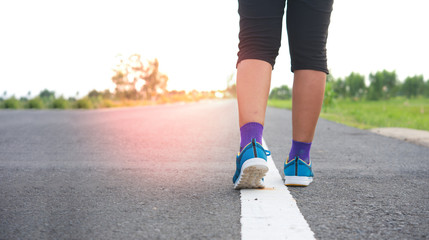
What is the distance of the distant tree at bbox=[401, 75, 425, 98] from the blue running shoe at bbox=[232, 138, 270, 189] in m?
92.5

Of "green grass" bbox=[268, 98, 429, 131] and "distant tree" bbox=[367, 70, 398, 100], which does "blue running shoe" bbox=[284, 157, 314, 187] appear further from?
"distant tree" bbox=[367, 70, 398, 100]

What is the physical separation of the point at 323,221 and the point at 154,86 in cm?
4599

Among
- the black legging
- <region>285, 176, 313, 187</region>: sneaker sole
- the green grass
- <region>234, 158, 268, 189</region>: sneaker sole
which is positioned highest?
the black legging

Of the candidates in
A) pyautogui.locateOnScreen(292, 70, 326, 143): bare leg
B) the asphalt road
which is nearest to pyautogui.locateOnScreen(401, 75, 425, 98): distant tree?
the asphalt road

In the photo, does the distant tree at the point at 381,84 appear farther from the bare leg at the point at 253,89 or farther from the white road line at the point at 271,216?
the white road line at the point at 271,216

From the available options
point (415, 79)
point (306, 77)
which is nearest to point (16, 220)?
point (306, 77)

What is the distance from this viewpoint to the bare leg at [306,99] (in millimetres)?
1827

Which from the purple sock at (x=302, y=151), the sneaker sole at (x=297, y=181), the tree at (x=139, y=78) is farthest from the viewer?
the tree at (x=139, y=78)

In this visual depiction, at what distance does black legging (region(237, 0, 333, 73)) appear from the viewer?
1701 millimetres

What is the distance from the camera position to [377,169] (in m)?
2.22

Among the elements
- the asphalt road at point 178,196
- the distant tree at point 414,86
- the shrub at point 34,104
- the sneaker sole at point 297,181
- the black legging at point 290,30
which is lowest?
the asphalt road at point 178,196

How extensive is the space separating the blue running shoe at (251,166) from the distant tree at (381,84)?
256 feet

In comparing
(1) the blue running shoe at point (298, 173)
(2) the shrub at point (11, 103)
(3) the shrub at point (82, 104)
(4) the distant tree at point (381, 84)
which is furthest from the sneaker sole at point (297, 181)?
(4) the distant tree at point (381, 84)

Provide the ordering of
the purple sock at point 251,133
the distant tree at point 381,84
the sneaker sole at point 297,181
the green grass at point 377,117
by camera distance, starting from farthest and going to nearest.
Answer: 1. the distant tree at point 381,84
2. the green grass at point 377,117
3. the sneaker sole at point 297,181
4. the purple sock at point 251,133
